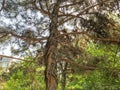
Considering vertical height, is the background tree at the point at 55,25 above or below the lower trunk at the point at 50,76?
above

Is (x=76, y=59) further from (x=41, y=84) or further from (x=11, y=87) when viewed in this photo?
(x=11, y=87)

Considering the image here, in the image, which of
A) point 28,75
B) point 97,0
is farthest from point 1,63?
point 97,0

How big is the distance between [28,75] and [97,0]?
3148 mm

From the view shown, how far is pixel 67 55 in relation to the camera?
8.14 meters

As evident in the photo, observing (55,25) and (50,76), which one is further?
(55,25)

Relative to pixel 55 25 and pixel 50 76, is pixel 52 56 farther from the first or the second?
pixel 55 25

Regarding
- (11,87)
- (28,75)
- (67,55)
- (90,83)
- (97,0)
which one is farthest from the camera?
(11,87)

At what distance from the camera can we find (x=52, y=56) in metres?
7.73

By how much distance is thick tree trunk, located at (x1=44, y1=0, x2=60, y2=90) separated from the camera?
7648mm

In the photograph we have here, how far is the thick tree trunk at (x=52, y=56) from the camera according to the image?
25.1ft

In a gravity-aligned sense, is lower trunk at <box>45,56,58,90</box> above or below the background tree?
below

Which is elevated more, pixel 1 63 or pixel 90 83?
pixel 1 63

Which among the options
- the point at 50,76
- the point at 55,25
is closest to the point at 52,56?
the point at 50,76

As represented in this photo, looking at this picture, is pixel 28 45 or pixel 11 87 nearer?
pixel 28 45
